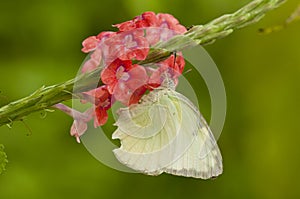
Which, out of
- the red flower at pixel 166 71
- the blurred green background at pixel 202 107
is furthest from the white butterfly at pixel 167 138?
the blurred green background at pixel 202 107

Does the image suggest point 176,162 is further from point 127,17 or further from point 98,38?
point 127,17

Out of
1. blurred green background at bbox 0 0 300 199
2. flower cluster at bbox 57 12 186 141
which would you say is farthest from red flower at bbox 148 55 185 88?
blurred green background at bbox 0 0 300 199

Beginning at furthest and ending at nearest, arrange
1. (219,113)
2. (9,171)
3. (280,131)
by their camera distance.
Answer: (280,131), (9,171), (219,113)

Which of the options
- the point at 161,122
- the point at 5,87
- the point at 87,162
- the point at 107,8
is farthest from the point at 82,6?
the point at 161,122

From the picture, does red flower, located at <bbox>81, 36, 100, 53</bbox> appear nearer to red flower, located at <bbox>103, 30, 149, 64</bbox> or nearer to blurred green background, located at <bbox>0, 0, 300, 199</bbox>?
red flower, located at <bbox>103, 30, 149, 64</bbox>

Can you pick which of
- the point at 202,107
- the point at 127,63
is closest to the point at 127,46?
the point at 127,63

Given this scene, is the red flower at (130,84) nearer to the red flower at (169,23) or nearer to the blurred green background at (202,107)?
the red flower at (169,23)
